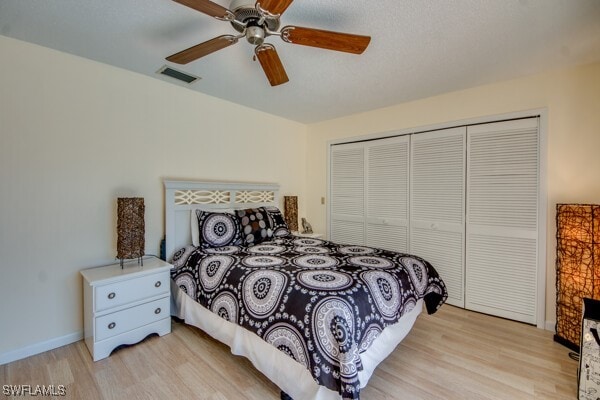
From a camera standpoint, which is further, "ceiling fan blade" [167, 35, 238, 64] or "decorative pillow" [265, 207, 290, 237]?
"decorative pillow" [265, 207, 290, 237]

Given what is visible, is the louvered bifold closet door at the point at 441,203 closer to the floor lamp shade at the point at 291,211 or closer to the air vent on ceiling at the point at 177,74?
the floor lamp shade at the point at 291,211

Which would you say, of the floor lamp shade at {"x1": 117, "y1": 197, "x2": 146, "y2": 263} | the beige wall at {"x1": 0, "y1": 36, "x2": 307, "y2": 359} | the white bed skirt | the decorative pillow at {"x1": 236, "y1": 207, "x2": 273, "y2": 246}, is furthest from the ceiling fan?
the white bed skirt

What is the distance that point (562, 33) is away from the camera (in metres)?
1.88

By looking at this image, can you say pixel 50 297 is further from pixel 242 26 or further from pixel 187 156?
pixel 242 26

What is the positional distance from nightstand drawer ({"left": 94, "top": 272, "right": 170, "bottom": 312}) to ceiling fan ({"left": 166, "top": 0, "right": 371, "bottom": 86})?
1.73 m

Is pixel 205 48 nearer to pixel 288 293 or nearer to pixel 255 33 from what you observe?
pixel 255 33

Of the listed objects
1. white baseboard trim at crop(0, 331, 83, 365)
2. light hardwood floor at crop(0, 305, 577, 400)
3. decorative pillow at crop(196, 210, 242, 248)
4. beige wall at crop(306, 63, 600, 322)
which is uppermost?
beige wall at crop(306, 63, 600, 322)

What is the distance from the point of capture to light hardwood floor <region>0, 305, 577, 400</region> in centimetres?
172

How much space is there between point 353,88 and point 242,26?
5.35ft

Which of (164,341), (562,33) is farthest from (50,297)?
(562,33)

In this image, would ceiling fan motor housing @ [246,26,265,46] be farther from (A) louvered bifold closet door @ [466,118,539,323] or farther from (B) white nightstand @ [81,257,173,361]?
(A) louvered bifold closet door @ [466,118,539,323]

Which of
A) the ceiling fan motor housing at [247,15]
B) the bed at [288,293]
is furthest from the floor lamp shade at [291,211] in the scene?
the ceiling fan motor housing at [247,15]

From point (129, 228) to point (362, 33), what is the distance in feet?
7.77

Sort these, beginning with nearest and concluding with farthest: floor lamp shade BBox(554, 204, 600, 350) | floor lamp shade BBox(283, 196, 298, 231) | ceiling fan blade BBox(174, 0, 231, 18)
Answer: ceiling fan blade BBox(174, 0, 231, 18) → floor lamp shade BBox(554, 204, 600, 350) → floor lamp shade BBox(283, 196, 298, 231)
